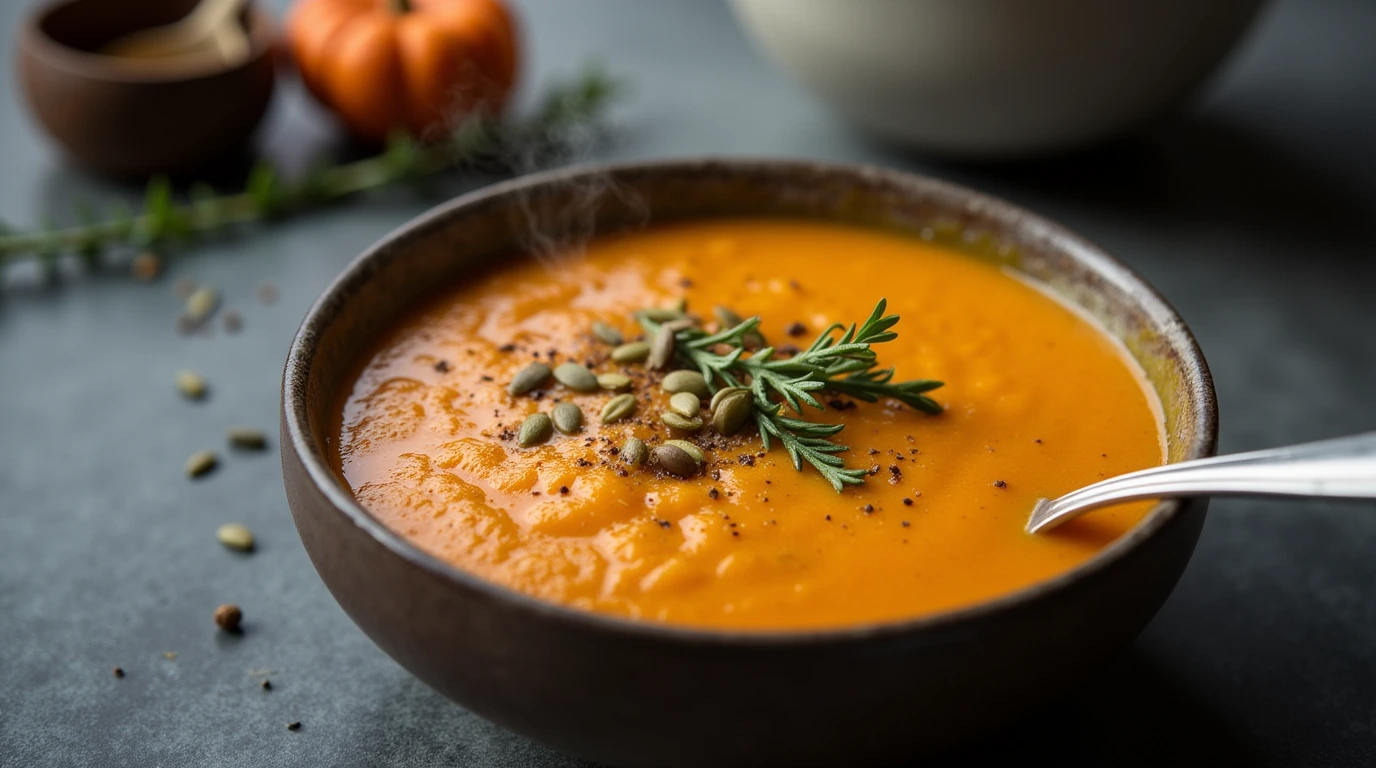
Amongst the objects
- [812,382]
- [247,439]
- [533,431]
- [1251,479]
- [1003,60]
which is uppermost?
[1003,60]

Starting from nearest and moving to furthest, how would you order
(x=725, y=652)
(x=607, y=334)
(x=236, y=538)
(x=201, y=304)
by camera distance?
(x=725, y=652) < (x=607, y=334) < (x=236, y=538) < (x=201, y=304)

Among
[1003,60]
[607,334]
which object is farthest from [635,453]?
[1003,60]

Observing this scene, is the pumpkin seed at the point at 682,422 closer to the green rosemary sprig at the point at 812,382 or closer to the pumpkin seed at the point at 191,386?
the green rosemary sprig at the point at 812,382

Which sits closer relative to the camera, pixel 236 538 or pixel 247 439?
pixel 236 538

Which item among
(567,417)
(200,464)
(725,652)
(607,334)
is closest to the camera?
(725,652)

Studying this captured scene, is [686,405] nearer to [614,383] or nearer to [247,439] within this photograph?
[614,383]

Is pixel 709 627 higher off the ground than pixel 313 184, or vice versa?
pixel 709 627

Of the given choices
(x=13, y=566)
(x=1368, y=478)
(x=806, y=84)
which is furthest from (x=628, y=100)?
(x=1368, y=478)
